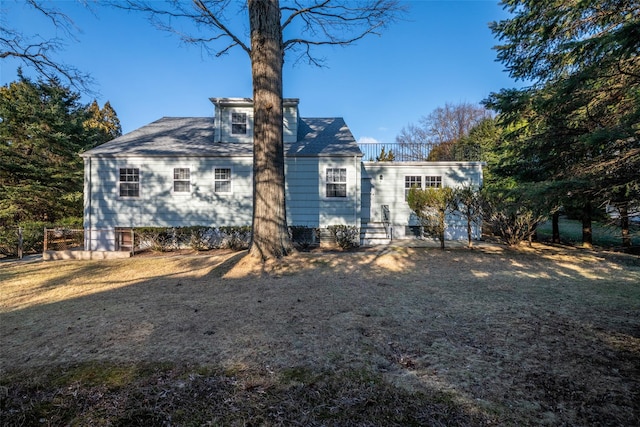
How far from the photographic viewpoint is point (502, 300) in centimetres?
466

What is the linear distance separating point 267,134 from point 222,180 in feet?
17.5

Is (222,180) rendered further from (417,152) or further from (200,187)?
(417,152)

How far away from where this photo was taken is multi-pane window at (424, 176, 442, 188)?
→ 1351 cm

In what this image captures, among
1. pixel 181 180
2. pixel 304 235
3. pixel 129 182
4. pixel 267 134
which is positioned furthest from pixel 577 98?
pixel 129 182

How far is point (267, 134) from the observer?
7402 millimetres

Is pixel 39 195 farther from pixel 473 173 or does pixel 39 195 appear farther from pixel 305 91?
pixel 473 173

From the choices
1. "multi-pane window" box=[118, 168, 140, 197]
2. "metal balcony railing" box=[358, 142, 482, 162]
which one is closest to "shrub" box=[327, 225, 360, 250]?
"multi-pane window" box=[118, 168, 140, 197]

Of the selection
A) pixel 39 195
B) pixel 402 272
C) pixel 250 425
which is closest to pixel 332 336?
pixel 250 425

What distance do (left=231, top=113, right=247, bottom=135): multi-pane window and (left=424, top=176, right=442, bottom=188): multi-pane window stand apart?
344 inches

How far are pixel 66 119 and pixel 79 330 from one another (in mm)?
18412

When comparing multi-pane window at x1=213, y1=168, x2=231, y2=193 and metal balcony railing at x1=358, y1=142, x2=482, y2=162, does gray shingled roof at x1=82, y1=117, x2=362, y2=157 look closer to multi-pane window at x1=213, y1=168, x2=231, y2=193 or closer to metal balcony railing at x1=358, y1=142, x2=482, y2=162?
multi-pane window at x1=213, y1=168, x2=231, y2=193

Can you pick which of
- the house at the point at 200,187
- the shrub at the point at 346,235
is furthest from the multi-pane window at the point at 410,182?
the shrub at the point at 346,235

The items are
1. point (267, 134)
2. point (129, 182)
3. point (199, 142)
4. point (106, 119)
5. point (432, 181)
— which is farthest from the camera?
point (106, 119)

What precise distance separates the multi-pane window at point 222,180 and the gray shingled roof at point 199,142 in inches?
26.5
